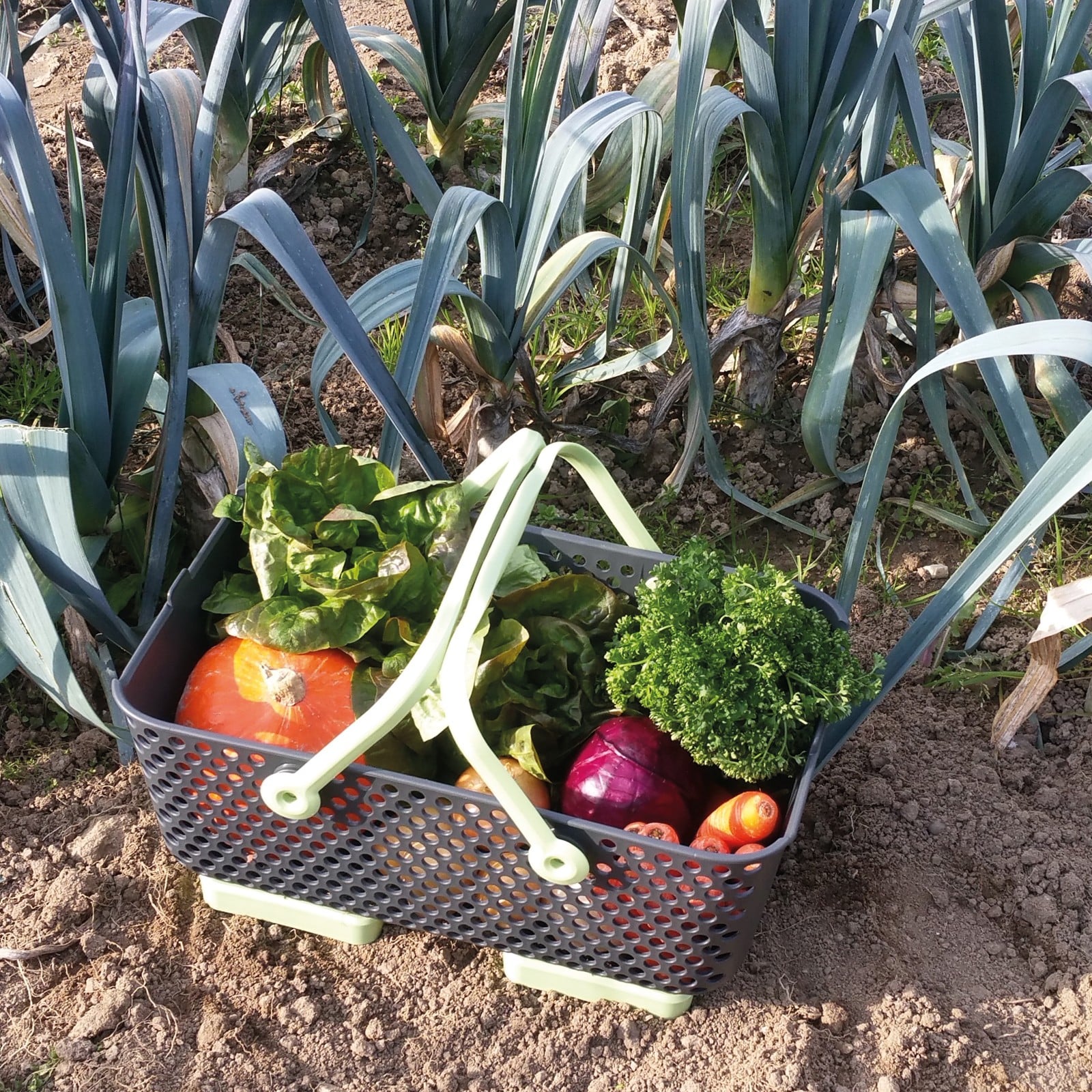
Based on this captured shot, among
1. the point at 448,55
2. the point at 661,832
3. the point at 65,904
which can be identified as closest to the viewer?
the point at 661,832

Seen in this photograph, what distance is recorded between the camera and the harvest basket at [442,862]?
1.28 metres

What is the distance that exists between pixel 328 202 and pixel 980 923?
6.69 feet

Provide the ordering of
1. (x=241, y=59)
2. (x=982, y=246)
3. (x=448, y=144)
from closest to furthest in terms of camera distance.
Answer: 1. (x=982, y=246)
2. (x=241, y=59)
3. (x=448, y=144)

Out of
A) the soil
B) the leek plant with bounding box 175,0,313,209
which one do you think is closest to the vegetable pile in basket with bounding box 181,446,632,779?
the soil

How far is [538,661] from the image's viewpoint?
1.54m

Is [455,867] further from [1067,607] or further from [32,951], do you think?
[1067,607]

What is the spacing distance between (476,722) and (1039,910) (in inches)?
36.0

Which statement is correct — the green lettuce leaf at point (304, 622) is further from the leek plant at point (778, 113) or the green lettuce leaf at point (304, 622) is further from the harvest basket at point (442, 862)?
the leek plant at point (778, 113)

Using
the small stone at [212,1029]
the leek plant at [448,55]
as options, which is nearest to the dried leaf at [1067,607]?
the small stone at [212,1029]

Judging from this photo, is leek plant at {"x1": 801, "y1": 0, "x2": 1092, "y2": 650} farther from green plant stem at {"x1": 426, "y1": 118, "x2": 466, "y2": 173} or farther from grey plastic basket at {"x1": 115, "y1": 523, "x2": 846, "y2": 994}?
green plant stem at {"x1": 426, "y1": 118, "x2": 466, "y2": 173}

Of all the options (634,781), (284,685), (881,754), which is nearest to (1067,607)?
(881,754)

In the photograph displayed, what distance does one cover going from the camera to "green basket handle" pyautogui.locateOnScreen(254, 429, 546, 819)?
1.23 metres

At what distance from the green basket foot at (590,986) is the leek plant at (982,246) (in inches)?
24.3

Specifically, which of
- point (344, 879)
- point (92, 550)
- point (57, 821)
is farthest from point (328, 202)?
point (344, 879)
